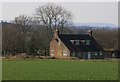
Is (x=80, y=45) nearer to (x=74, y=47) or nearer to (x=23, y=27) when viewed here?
(x=74, y=47)

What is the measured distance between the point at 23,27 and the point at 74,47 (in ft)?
52.0

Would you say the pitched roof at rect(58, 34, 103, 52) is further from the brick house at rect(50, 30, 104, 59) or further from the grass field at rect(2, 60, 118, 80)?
the grass field at rect(2, 60, 118, 80)

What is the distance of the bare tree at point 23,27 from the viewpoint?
87062 mm

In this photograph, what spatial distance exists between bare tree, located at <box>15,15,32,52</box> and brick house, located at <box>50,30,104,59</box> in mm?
6318

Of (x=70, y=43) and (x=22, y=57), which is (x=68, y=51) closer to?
(x=70, y=43)

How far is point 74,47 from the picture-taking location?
281 feet

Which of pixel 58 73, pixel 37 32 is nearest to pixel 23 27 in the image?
pixel 37 32

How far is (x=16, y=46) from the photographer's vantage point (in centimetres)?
8631

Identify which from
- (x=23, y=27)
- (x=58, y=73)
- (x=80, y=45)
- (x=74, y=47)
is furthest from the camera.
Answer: (x=23, y=27)

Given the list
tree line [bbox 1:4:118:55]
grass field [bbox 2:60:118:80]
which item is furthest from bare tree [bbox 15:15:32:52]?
grass field [bbox 2:60:118:80]

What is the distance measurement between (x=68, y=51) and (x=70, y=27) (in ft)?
50.2

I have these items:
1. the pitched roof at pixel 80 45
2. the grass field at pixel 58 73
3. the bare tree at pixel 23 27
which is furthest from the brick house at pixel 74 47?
the grass field at pixel 58 73

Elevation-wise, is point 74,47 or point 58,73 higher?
point 74,47

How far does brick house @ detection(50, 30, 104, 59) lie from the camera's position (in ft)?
278
